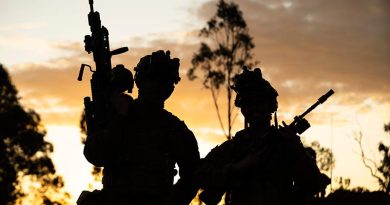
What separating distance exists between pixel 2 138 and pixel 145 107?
135 ft

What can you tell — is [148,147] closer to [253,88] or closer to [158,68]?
[158,68]

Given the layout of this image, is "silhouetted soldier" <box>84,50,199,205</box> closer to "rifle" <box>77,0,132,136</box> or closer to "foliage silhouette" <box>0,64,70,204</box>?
"rifle" <box>77,0,132,136</box>

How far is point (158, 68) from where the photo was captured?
242 inches

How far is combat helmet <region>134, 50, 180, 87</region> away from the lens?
615 cm

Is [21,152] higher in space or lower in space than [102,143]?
higher

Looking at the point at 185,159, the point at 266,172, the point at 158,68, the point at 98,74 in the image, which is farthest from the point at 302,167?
the point at 98,74

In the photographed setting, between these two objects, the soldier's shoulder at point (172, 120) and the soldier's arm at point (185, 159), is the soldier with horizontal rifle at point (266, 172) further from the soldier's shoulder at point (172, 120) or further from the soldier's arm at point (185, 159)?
the soldier's shoulder at point (172, 120)

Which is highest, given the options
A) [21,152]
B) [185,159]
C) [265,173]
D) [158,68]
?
[21,152]

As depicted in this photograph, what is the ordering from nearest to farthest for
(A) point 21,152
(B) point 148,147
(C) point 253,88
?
(B) point 148,147 < (C) point 253,88 < (A) point 21,152

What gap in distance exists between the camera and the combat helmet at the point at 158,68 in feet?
20.2

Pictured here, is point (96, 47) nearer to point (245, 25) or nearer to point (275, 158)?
point (275, 158)

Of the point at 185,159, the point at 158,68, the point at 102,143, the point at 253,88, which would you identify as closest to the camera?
the point at 102,143

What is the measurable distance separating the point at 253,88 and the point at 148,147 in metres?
1.35

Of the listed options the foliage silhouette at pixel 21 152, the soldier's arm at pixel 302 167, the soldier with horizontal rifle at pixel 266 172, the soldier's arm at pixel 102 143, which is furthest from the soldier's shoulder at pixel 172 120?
the foliage silhouette at pixel 21 152
